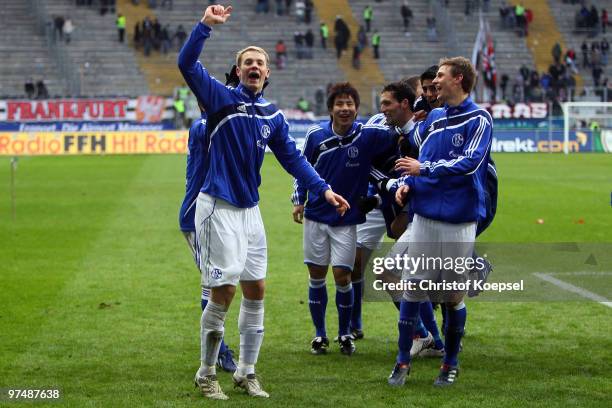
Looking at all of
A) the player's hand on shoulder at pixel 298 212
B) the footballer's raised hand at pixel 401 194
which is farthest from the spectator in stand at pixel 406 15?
the footballer's raised hand at pixel 401 194

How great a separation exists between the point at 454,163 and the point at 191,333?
3371 millimetres

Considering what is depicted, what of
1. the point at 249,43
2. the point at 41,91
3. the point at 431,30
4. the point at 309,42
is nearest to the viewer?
the point at 41,91

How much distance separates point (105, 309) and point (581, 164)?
2792 centimetres

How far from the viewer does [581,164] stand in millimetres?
36562

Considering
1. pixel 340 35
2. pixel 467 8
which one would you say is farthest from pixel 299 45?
pixel 467 8

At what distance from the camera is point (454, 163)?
24.5ft

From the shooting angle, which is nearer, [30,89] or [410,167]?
[410,167]

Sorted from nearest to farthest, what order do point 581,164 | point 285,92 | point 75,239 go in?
1. point 75,239
2. point 581,164
3. point 285,92

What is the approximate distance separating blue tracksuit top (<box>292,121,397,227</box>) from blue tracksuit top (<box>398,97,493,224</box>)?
4.10 ft

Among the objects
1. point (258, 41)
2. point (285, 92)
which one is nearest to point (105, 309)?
point (285, 92)

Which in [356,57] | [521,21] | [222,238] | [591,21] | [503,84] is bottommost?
[503,84]

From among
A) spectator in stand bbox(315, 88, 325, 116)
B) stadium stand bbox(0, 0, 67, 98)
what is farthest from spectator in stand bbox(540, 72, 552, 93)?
stadium stand bbox(0, 0, 67, 98)

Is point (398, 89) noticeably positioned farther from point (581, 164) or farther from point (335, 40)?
point (335, 40)

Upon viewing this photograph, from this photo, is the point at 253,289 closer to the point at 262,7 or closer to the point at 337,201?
the point at 337,201
